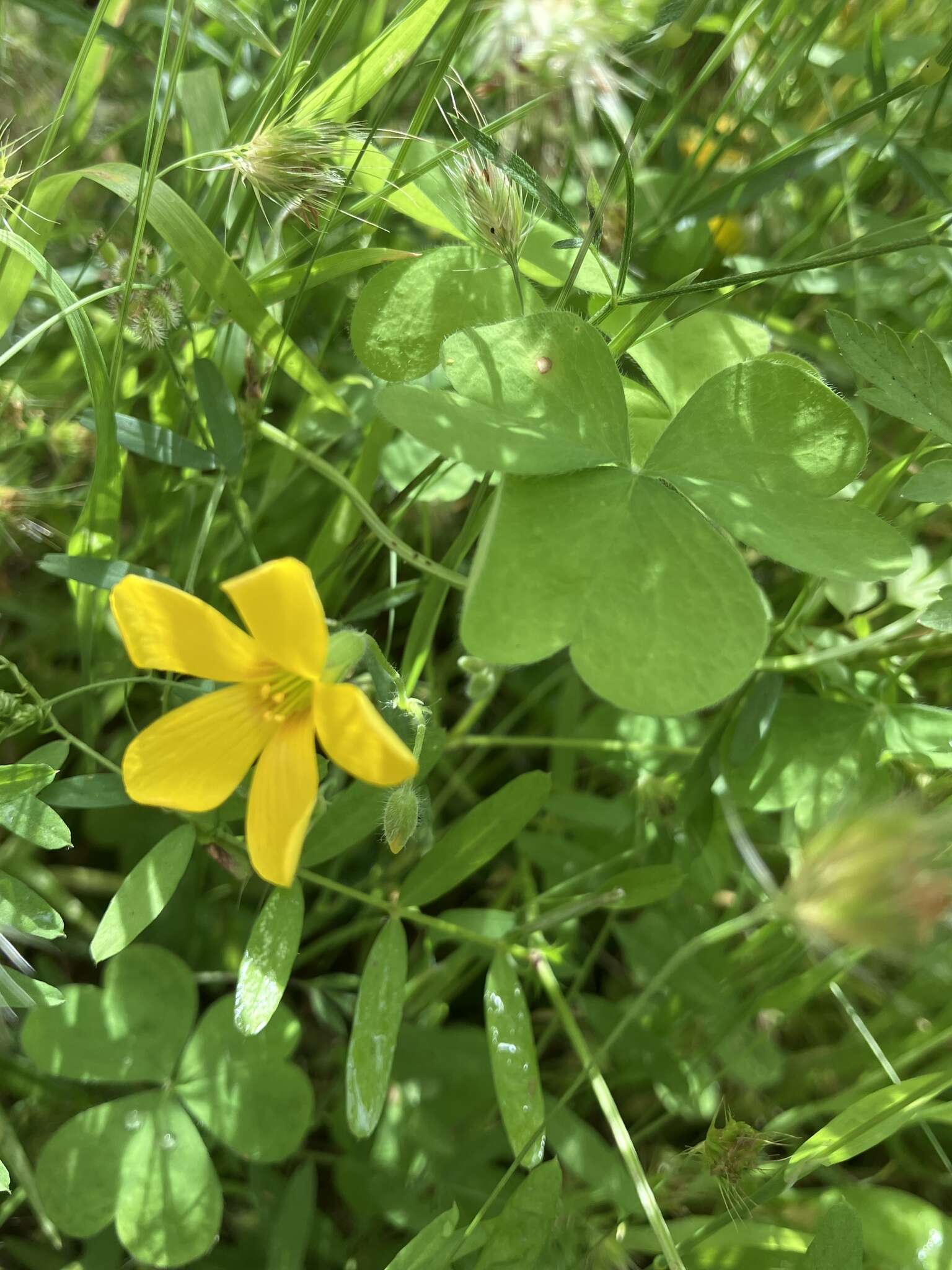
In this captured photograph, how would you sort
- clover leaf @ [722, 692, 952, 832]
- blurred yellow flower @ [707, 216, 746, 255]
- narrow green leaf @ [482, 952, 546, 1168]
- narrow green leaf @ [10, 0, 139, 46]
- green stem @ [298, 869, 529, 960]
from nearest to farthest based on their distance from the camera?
narrow green leaf @ [482, 952, 546, 1168] < green stem @ [298, 869, 529, 960] < clover leaf @ [722, 692, 952, 832] < narrow green leaf @ [10, 0, 139, 46] < blurred yellow flower @ [707, 216, 746, 255]

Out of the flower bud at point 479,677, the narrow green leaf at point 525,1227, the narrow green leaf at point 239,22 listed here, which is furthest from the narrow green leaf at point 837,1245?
the narrow green leaf at point 239,22

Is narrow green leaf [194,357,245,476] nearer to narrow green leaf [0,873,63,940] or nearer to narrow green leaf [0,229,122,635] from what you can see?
narrow green leaf [0,229,122,635]

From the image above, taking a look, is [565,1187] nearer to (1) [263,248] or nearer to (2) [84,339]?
(2) [84,339]

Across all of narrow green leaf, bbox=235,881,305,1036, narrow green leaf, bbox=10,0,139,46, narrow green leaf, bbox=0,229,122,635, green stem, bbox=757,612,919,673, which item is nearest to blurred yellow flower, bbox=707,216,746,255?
green stem, bbox=757,612,919,673

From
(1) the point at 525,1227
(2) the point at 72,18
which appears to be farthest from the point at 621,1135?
(2) the point at 72,18

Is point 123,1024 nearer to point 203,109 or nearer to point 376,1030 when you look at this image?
point 376,1030

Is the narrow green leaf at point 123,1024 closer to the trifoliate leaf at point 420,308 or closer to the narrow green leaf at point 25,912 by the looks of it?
the narrow green leaf at point 25,912

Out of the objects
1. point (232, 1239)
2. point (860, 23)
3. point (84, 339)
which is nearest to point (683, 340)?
point (84, 339)
